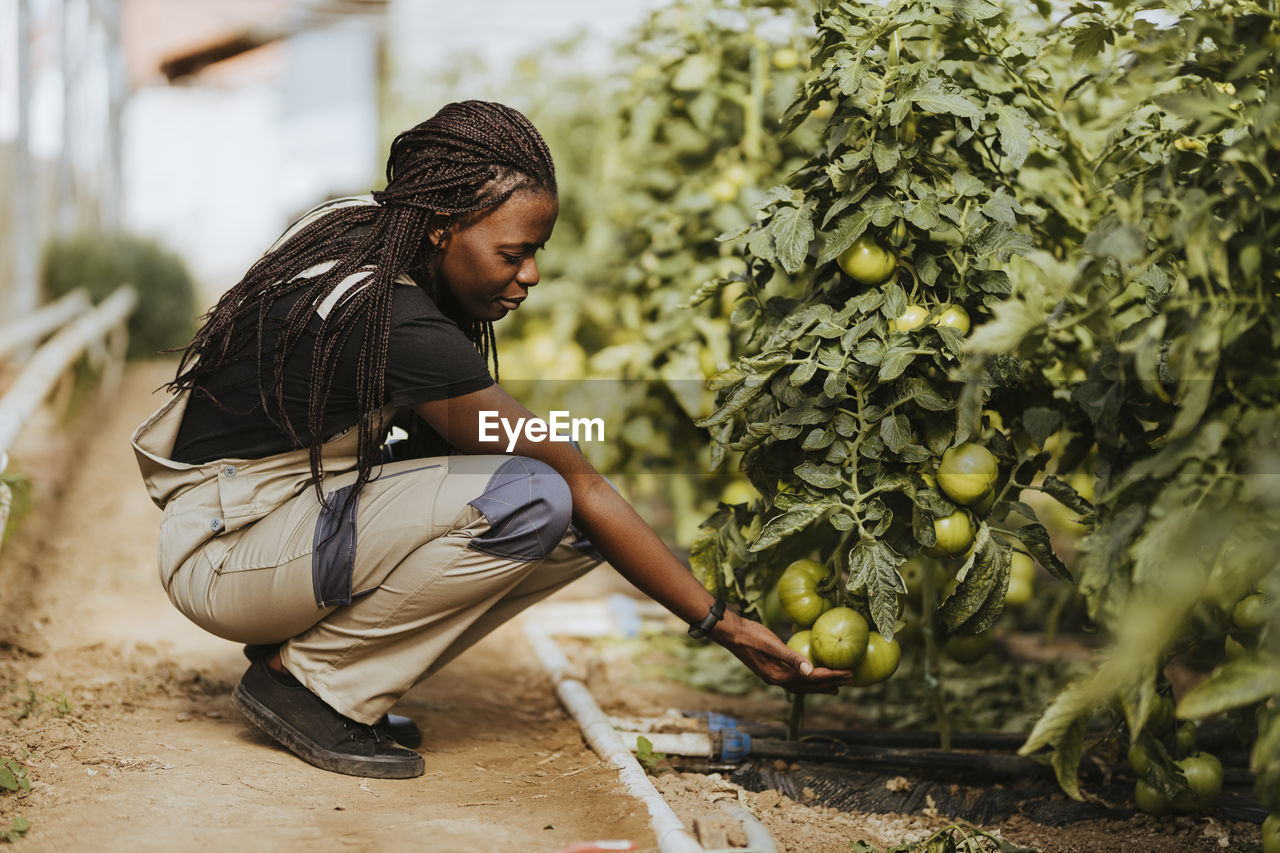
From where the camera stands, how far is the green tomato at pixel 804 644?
2094mm

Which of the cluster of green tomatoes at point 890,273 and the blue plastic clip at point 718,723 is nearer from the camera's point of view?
the cluster of green tomatoes at point 890,273

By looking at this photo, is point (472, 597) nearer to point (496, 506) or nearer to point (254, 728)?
point (496, 506)

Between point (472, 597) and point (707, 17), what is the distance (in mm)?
1987

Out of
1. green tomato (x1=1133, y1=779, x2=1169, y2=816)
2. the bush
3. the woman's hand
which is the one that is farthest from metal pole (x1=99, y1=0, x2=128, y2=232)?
green tomato (x1=1133, y1=779, x2=1169, y2=816)

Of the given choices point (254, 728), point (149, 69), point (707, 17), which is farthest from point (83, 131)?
point (254, 728)

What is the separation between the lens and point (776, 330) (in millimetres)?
2172

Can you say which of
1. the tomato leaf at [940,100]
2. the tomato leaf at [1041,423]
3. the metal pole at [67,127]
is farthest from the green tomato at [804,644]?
the metal pole at [67,127]

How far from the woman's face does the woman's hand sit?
0.75 m

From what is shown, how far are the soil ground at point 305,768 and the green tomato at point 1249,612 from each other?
1.59 feet

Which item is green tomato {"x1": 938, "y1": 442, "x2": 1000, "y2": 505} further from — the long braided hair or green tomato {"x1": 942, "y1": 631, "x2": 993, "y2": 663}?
the long braided hair

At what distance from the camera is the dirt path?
180 cm

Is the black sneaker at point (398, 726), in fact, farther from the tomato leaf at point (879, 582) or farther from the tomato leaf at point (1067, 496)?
the tomato leaf at point (1067, 496)

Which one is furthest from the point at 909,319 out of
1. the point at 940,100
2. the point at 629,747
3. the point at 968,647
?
the point at 629,747

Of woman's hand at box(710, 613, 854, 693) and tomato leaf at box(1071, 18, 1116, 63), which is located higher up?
tomato leaf at box(1071, 18, 1116, 63)
